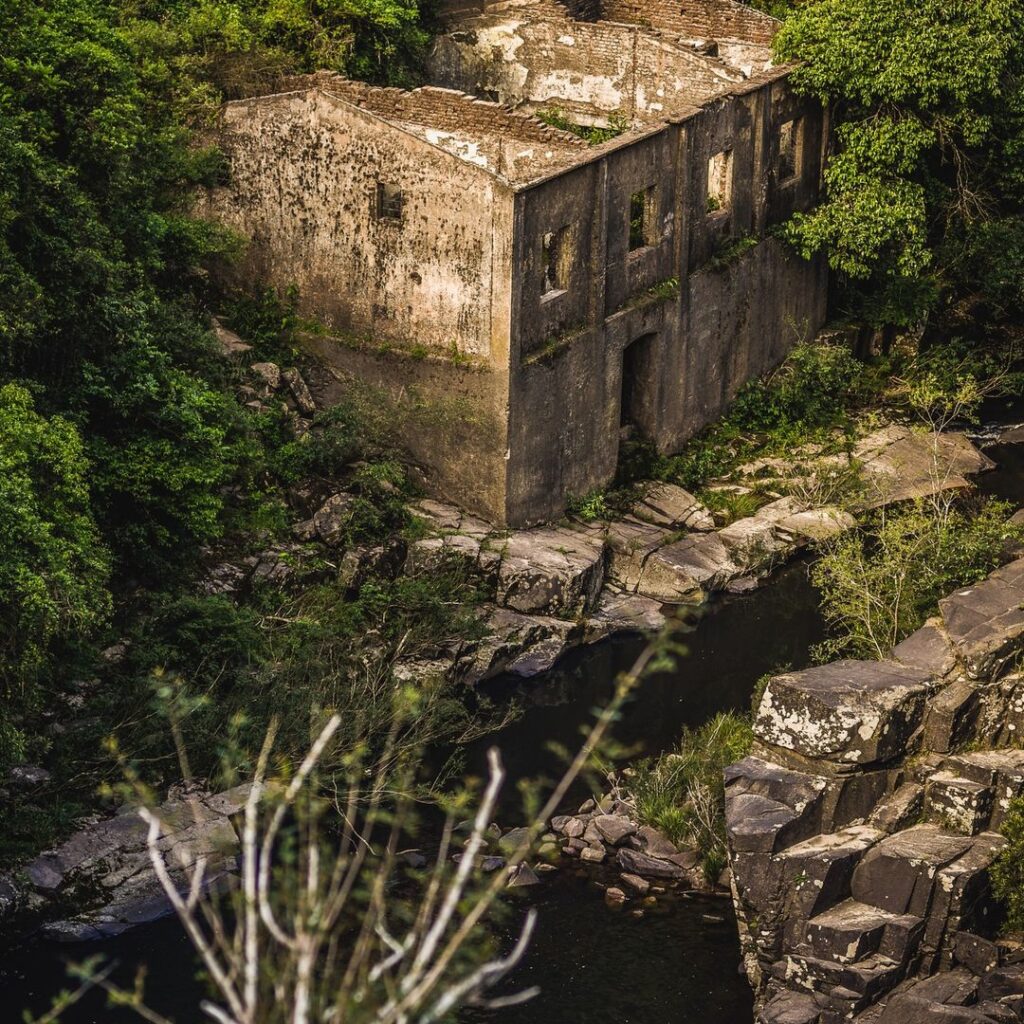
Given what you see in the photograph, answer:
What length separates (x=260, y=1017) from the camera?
9109 millimetres

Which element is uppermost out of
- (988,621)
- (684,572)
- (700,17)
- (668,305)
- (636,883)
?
(700,17)

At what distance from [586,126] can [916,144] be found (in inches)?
230

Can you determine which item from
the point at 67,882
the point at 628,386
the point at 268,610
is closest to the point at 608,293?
the point at 628,386

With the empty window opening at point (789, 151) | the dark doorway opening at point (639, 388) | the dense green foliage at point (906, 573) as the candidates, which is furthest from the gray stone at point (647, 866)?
the empty window opening at point (789, 151)

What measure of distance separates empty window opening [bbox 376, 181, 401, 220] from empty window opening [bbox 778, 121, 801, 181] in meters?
8.01

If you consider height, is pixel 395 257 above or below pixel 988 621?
above

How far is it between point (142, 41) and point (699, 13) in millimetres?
11456

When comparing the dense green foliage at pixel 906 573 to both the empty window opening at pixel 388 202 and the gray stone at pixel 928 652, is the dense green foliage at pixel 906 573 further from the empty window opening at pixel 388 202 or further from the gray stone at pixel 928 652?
the empty window opening at pixel 388 202

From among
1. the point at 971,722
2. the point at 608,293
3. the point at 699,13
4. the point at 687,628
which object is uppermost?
the point at 699,13

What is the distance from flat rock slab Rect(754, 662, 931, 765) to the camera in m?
19.6

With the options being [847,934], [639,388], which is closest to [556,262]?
[639,388]

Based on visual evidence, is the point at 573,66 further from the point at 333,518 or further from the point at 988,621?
the point at 988,621

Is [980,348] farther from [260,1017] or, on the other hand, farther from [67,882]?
[260,1017]

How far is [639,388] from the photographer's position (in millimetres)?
29641
